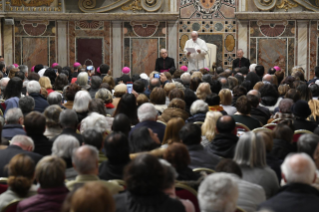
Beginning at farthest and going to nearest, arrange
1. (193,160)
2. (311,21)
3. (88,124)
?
(311,21) < (88,124) < (193,160)

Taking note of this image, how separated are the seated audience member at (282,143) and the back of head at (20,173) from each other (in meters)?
2.58

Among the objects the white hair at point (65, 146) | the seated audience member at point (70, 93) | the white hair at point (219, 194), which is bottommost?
the white hair at point (219, 194)

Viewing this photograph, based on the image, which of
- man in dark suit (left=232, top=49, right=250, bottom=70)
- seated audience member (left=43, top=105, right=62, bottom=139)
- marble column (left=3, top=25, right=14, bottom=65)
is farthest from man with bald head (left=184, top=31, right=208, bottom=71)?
seated audience member (left=43, top=105, right=62, bottom=139)

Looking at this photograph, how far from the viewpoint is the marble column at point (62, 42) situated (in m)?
17.4

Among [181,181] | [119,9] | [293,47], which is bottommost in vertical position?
[181,181]

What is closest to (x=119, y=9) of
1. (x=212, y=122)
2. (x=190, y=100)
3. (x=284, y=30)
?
(x=284, y=30)

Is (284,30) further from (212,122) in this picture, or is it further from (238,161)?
(238,161)

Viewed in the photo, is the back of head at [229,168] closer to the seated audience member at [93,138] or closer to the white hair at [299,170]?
the white hair at [299,170]

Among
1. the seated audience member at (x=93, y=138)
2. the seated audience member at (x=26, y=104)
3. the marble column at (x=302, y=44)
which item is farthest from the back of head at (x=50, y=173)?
the marble column at (x=302, y=44)

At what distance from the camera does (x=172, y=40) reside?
57.4 ft

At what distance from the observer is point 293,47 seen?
57.7 feet

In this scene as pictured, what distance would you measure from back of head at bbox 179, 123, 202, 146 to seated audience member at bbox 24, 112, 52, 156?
1462 mm

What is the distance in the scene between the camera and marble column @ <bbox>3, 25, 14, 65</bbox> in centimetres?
1723

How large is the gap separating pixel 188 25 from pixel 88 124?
11901 mm
